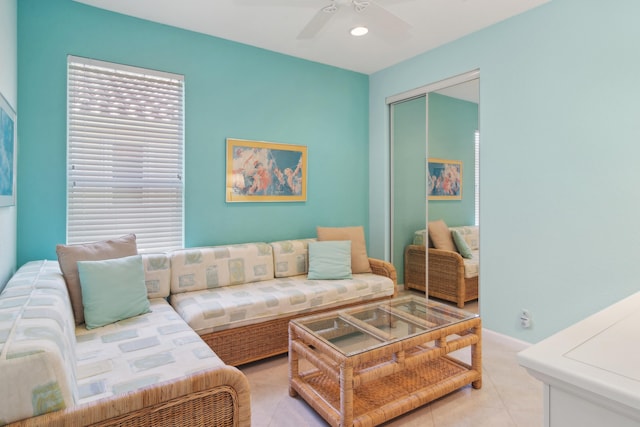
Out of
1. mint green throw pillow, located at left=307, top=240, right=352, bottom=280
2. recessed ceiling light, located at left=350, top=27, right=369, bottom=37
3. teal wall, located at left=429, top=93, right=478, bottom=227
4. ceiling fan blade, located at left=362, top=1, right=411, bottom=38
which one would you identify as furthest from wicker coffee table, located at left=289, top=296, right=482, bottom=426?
recessed ceiling light, located at left=350, top=27, right=369, bottom=37

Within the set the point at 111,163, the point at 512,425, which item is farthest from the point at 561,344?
the point at 111,163

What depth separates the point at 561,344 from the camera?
2.68 feet

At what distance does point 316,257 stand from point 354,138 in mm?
1653

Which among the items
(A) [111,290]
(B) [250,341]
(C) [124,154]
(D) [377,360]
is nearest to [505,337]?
(D) [377,360]

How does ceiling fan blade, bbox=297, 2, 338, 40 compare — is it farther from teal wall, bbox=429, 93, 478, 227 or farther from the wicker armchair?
the wicker armchair

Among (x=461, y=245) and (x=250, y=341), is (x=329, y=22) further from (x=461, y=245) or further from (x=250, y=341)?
(x=250, y=341)

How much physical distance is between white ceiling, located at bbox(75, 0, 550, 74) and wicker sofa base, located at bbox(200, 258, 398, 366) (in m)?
2.22

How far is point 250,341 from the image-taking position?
8.52 ft

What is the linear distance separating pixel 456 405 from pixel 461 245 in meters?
1.69

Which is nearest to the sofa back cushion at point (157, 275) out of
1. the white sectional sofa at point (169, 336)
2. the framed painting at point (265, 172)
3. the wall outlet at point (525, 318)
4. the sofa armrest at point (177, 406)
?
the white sectional sofa at point (169, 336)

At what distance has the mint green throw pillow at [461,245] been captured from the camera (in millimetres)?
3402

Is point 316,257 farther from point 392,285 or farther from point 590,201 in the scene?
point 590,201

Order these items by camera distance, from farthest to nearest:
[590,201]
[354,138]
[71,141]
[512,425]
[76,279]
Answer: [354,138] → [71,141] → [590,201] → [76,279] → [512,425]

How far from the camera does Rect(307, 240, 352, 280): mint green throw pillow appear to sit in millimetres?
3309
